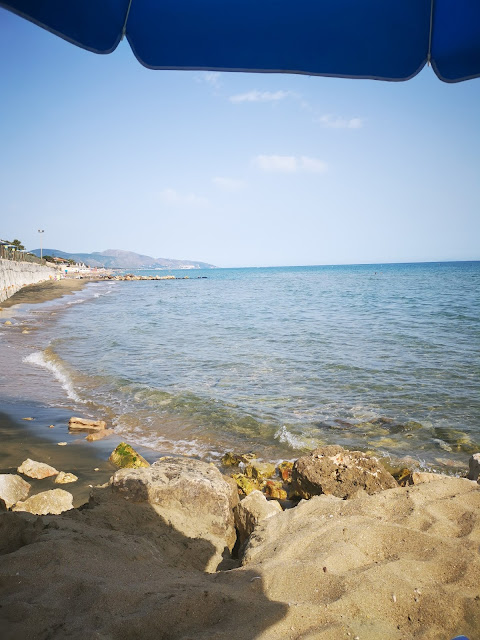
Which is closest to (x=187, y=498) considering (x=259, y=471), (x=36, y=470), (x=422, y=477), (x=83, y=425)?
(x=259, y=471)

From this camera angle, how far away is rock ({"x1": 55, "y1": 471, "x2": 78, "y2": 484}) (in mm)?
4937

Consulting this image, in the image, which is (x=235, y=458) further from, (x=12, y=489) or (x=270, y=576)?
(x=270, y=576)

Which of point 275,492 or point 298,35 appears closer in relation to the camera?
point 298,35

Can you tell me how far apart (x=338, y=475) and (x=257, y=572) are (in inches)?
87.5

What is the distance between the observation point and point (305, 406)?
8133mm

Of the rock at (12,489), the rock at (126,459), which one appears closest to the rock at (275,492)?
the rock at (126,459)

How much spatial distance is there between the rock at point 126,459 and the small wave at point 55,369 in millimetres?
3224

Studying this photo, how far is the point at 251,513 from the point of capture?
12.7 ft

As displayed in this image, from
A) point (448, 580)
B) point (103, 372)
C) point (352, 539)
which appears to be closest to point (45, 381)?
point (103, 372)

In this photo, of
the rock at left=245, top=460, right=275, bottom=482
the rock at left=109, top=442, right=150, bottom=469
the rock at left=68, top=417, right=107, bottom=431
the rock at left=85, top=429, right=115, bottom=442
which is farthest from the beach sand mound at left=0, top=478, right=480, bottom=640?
the rock at left=68, top=417, right=107, bottom=431

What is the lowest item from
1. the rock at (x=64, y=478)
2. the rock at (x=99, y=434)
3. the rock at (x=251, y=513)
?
the rock at (x=99, y=434)

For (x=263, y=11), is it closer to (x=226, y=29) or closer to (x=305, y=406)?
(x=226, y=29)

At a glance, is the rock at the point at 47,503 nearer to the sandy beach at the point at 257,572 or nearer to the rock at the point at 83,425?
the sandy beach at the point at 257,572

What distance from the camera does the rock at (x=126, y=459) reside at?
536cm
